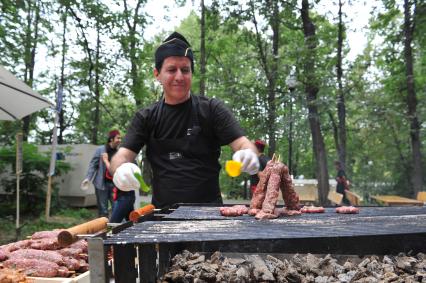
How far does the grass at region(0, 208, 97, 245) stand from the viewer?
322 inches

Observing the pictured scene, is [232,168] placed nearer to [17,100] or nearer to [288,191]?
[288,191]

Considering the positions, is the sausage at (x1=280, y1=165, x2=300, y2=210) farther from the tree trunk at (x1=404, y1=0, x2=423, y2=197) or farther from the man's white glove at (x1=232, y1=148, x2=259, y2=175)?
the tree trunk at (x1=404, y1=0, x2=423, y2=197)

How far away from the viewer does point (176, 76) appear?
316 centimetres

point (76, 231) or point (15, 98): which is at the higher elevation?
point (15, 98)

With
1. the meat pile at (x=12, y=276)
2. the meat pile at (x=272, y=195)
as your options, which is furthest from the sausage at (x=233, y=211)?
the meat pile at (x=12, y=276)

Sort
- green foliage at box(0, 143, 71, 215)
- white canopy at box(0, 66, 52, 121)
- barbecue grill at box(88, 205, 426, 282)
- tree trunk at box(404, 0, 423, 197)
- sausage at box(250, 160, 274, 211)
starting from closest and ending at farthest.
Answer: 1. barbecue grill at box(88, 205, 426, 282)
2. sausage at box(250, 160, 274, 211)
3. white canopy at box(0, 66, 52, 121)
4. green foliage at box(0, 143, 71, 215)
5. tree trunk at box(404, 0, 423, 197)

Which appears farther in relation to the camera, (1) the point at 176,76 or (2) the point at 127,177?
(1) the point at 176,76

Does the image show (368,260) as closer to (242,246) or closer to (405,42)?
(242,246)

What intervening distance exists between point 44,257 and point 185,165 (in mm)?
1230

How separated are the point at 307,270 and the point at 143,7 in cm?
1673

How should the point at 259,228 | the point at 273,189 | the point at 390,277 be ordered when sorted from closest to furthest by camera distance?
the point at 390,277 < the point at 259,228 < the point at 273,189

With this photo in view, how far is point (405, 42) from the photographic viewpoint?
35.1 ft

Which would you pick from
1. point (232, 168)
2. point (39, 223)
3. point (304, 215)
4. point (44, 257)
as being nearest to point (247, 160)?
point (232, 168)

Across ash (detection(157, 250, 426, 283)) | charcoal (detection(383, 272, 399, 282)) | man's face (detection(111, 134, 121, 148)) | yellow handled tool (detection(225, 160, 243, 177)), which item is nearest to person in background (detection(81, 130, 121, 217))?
man's face (detection(111, 134, 121, 148))
